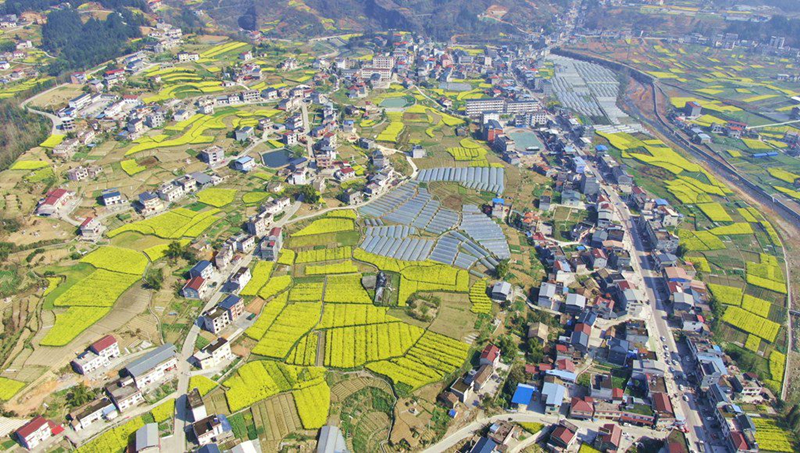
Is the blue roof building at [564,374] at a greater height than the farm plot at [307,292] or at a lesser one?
lesser

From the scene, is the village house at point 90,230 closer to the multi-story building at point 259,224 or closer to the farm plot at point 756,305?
the multi-story building at point 259,224

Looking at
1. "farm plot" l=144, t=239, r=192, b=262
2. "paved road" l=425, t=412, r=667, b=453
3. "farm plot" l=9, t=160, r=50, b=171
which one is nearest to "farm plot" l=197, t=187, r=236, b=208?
"farm plot" l=144, t=239, r=192, b=262

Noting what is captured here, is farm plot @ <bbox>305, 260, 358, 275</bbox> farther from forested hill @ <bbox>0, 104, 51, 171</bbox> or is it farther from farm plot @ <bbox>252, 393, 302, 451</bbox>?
forested hill @ <bbox>0, 104, 51, 171</bbox>

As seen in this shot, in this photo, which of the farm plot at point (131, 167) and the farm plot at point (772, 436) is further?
the farm plot at point (131, 167)

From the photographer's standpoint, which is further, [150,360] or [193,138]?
[193,138]

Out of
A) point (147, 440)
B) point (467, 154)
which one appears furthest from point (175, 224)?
point (467, 154)

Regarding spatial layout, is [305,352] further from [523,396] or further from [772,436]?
[772,436]

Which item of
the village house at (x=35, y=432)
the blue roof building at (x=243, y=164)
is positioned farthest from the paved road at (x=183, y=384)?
the blue roof building at (x=243, y=164)
